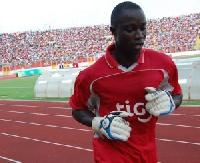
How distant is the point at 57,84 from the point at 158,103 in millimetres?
13412

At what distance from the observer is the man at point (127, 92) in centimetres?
205

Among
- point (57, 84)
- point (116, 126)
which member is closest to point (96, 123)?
point (116, 126)

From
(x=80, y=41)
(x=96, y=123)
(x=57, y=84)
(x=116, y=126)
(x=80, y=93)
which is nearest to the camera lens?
(x=116, y=126)

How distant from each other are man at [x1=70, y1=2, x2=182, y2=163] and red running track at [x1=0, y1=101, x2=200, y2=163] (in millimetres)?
3570

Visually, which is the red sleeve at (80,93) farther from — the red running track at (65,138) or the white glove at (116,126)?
the red running track at (65,138)

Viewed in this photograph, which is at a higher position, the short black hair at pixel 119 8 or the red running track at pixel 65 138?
the short black hair at pixel 119 8

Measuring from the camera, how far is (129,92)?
2.17m

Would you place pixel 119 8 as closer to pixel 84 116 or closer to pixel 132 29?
pixel 132 29

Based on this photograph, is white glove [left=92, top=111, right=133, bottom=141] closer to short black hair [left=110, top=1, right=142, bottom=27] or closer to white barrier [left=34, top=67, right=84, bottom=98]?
short black hair [left=110, top=1, right=142, bottom=27]

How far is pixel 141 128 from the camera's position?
221 cm

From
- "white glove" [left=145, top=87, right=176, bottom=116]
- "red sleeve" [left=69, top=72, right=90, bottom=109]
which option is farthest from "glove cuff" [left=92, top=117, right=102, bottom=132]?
"white glove" [left=145, top=87, right=176, bottom=116]

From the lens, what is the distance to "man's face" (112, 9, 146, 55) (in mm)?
2049

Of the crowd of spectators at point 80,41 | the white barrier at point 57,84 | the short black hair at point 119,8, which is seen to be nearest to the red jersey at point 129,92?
the short black hair at point 119,8

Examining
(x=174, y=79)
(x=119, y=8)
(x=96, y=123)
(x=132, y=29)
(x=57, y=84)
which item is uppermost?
(x=119, y=8)
